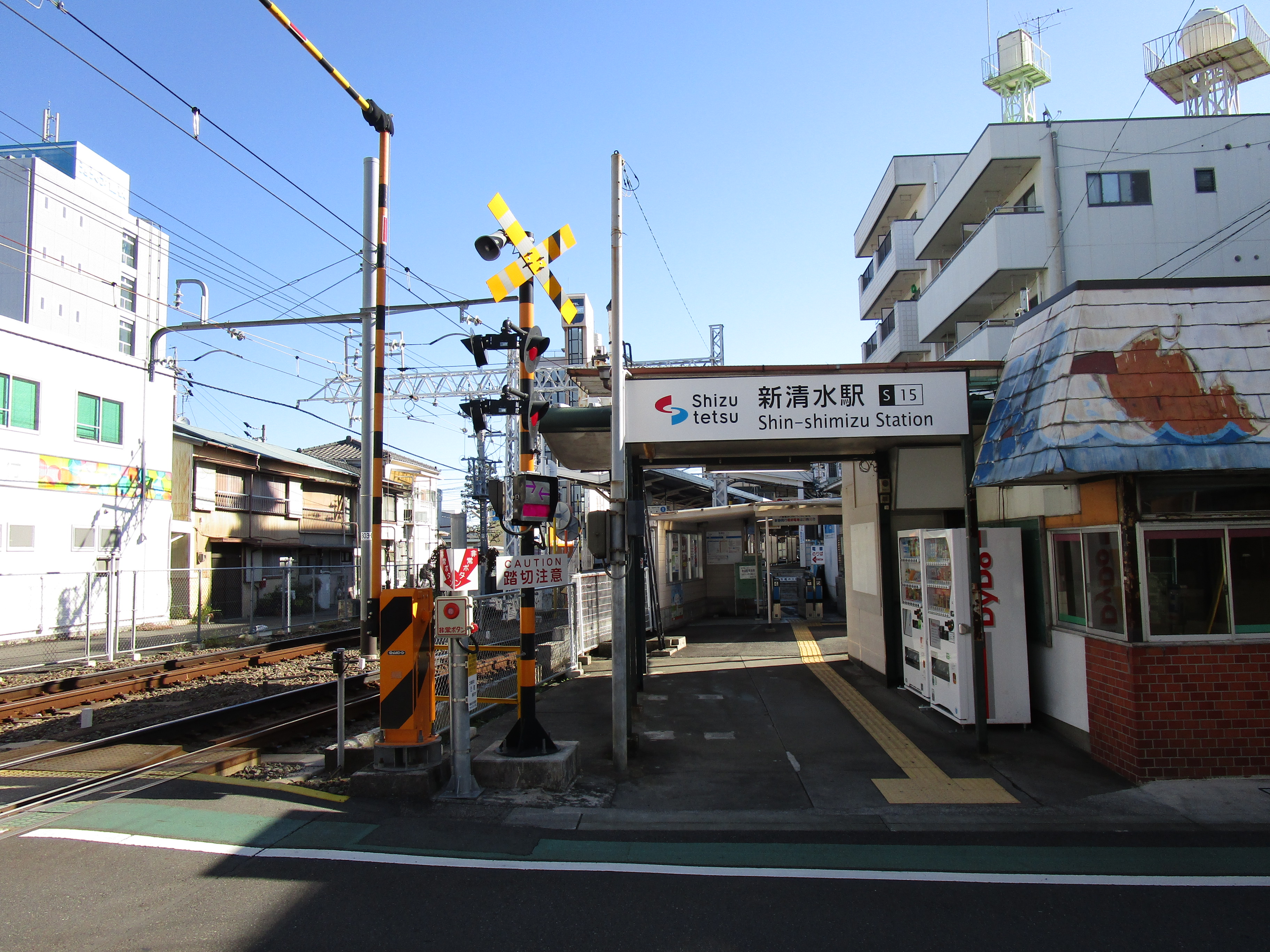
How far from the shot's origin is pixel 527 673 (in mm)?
7133

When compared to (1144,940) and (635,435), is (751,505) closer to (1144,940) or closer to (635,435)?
(635,435)

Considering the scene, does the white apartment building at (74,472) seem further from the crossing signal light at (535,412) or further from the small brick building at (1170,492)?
the small brick building at (1170,492)

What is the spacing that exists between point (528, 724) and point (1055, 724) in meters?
5.44

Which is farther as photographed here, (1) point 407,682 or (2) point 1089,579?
(2) point 1089,579

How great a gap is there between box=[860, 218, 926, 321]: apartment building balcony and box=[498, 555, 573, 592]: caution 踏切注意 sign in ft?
90.5

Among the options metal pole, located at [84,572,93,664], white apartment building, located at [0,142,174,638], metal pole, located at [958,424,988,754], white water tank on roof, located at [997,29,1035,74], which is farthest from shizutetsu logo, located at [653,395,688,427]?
white water tank on roof, located at [997,29,1035,74]

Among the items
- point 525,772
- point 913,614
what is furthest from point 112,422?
point 913,614

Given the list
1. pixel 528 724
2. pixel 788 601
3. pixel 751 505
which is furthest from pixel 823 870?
pixel 788 601

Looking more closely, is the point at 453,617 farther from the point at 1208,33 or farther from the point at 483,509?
the point at 1208,33

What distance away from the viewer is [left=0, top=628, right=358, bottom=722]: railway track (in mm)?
10953

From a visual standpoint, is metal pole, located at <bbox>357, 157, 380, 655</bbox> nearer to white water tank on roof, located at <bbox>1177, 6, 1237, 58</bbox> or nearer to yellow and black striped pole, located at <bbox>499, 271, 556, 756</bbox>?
yellow and black striped pole, located at <bbox>499, 271, 556, 756</bbox>

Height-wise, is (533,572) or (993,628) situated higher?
(533,572)

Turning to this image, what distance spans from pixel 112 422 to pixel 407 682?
19539 millimetres

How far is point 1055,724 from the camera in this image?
821 cm
